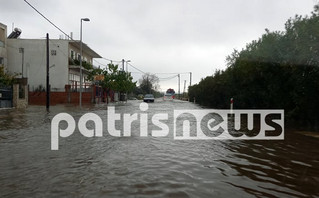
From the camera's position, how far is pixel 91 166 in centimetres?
589

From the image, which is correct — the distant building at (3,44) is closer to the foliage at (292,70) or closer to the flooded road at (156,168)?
the foliage at (292,70)

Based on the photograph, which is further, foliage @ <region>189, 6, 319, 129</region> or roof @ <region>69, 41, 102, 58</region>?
roof @ <region>69, 41, 102, 58</region>

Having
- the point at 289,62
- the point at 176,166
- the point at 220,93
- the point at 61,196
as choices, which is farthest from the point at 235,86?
the point at 61,196

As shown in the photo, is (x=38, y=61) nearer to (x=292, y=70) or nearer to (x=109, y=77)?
(x=109, y=77)

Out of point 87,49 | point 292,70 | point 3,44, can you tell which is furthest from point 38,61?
point 292,70

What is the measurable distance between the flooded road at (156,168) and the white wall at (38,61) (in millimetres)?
35770

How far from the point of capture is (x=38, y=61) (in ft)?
142

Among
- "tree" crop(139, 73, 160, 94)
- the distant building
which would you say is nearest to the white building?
the distant building

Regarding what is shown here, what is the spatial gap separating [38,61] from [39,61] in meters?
0.15

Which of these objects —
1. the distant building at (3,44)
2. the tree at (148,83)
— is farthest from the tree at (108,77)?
the tree at (148,83)

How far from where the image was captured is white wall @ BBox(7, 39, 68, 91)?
43062 mm

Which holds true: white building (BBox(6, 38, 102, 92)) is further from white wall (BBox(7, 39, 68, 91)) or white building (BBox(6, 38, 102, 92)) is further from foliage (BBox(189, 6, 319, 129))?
foliage (BBox(189, 6, 319, 129))

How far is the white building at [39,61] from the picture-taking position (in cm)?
4303

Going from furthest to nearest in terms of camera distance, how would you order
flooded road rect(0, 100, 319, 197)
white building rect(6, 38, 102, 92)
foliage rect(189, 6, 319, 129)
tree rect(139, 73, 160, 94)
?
tree rect(139, 73, 160, 94)
white building rect(6, 38, 102, 92)
foliage rect(189, 6, 319, 129)
flooded road rect(0, 100, 319, 197)
